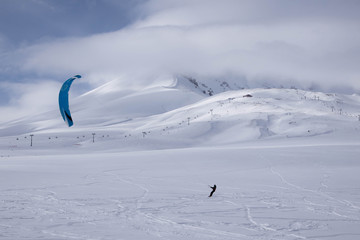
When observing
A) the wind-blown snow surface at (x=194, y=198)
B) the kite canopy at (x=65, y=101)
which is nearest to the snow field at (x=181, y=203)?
the wind-blown snow surface at (x=194, y=198)

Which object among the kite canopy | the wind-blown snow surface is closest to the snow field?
the wind-blown snow surface

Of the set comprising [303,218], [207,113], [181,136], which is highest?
[207,113]

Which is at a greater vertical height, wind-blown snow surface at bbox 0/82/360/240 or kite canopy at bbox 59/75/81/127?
kite canopy at bbox 59/75/81/127

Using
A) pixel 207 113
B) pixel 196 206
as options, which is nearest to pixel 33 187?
pixel 196 206

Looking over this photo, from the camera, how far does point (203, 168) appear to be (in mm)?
25828

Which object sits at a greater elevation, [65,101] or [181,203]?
[65,101]

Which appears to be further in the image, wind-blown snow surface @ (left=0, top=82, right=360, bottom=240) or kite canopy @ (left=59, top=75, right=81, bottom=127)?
kite canopy @ (left=59, top=75, right=81, bottom=127)

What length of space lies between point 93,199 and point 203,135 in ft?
216

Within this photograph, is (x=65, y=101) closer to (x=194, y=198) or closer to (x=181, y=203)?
(x=194, y=198)

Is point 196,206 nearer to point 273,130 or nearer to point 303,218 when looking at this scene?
point 303,218

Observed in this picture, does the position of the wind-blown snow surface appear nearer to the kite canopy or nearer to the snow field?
the snow field

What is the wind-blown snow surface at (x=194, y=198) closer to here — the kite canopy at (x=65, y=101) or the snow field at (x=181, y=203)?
the snow field at (x=181, y=203)

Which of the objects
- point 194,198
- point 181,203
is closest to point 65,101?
point 194,198

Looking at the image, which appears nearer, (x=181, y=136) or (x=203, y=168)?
(x=203, y=168)
